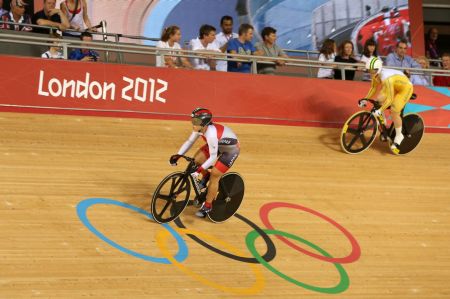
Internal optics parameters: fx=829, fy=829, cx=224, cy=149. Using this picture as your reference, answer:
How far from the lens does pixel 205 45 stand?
11758mm

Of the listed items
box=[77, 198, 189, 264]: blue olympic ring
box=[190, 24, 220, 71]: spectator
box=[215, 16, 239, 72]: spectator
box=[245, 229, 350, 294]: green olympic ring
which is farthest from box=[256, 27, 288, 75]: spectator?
box=[77, 198, 189, 264]: blue olympic ring

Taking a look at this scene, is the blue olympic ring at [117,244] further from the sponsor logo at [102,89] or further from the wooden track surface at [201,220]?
the sponsor logo at [102,89]

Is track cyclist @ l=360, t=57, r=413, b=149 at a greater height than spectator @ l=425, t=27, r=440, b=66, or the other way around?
spectator @ l=425, t=27, r=440, b=66

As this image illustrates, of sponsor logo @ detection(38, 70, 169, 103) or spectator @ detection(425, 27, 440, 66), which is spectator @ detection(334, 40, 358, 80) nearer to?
sponsor logo @ detection(38, 70, 169, 103)

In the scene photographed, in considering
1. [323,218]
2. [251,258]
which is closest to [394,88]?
[323,218]

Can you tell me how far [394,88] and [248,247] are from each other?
3.94 meters

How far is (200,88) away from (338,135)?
2163 millimetres

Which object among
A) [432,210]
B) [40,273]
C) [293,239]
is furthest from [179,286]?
[432,210]

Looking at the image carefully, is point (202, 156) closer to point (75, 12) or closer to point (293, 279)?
point (293, 279)

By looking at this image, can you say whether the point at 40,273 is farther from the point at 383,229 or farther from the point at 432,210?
the point at 432,210

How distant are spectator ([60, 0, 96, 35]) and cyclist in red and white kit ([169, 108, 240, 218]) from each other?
3.78 m

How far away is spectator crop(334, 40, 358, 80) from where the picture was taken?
41.1 feet

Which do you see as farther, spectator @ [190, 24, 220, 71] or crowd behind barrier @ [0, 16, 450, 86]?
spectator @ [190, 24, 220, 71]

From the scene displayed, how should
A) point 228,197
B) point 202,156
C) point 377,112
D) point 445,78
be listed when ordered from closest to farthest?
point 202,156 < point 228,197 < point 377,112 < point 445,78
